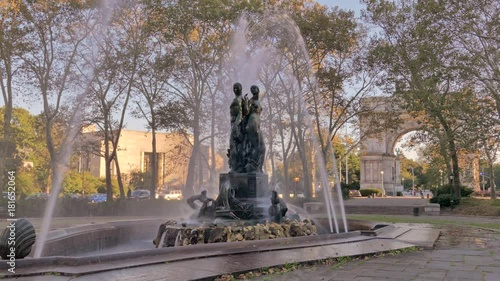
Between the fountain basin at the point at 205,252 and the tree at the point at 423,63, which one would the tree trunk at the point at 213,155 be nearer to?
the tree at the point at 423,63

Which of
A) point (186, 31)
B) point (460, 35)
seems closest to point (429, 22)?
point (460, 35)

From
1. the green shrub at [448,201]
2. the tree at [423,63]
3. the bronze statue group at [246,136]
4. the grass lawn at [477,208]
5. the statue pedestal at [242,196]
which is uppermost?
the tree at [423,63]

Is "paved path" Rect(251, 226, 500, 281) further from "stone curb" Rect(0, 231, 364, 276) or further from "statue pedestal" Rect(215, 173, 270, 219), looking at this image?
"statue pedestal" Rect(215, 173, 270, 219)

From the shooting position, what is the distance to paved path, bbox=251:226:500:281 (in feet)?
21.8

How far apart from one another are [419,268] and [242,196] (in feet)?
19.8

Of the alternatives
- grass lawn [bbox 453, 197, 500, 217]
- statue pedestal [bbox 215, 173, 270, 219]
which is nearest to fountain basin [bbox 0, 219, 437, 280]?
statue pedestal [bbox 215, 173, 270, 219]

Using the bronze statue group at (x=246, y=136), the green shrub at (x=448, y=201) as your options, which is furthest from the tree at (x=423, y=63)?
the bronze statue group at (x=246, y=136)

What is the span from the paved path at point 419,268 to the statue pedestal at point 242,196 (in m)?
4.34

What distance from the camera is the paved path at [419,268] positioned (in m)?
6.65

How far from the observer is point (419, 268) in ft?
24.4

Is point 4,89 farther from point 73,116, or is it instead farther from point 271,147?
point 271,147

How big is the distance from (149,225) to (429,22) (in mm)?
17573

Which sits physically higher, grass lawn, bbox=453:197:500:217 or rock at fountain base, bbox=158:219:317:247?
rock at fountain base, bbox=158:219:317:247

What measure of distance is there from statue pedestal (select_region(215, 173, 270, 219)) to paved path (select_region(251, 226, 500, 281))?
4343mm
